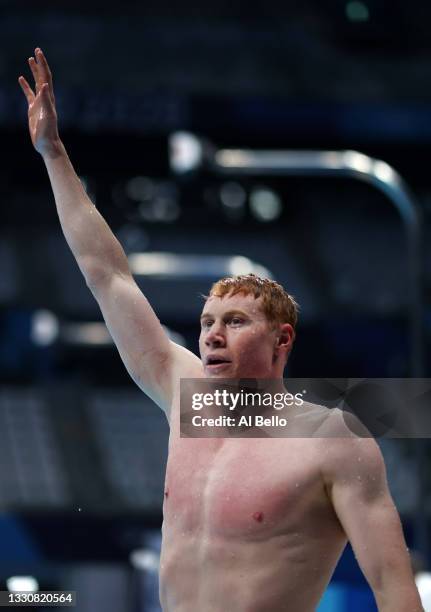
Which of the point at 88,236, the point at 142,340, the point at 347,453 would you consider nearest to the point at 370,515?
the point at 347,453

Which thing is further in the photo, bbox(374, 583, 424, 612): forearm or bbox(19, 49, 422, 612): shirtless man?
bbox(19, 49, 422, 612): shirtless man

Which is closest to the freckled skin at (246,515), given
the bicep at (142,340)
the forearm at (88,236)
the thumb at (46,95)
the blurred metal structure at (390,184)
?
the bicep at (142,340)

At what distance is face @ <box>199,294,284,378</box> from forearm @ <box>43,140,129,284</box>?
580 millimetres

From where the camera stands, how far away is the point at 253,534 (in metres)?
4.15

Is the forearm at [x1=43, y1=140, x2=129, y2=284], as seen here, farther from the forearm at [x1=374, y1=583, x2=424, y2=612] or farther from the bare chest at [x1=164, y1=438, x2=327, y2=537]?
the forearm at [x1=374, y1=583, x2=424, y2=612]

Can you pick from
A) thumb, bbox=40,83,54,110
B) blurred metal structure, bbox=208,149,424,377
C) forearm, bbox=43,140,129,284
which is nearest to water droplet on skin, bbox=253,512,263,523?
forearm, bbox=43,140,129,284

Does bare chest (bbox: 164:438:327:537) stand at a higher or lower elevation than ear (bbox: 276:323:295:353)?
lower

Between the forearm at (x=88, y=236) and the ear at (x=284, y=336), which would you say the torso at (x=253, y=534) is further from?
the forearm at (x=88, y=236)

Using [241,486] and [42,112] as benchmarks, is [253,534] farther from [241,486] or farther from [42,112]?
[42,112]

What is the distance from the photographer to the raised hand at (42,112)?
4.97 m

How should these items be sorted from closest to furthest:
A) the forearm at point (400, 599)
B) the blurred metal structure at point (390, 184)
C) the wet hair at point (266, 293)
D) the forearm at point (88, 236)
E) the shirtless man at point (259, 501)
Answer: the forearm at point (400, 599) → the shirtless man at point (259, 501) → the wet hair at point (266, 293) → the forearm at point (88, 236) → the blurred metal structure at point (390, 184)

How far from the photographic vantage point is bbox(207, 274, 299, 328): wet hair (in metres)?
4.36

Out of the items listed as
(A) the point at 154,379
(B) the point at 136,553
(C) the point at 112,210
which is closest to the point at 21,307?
(C) the point at 112,210

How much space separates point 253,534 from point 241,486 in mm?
170
